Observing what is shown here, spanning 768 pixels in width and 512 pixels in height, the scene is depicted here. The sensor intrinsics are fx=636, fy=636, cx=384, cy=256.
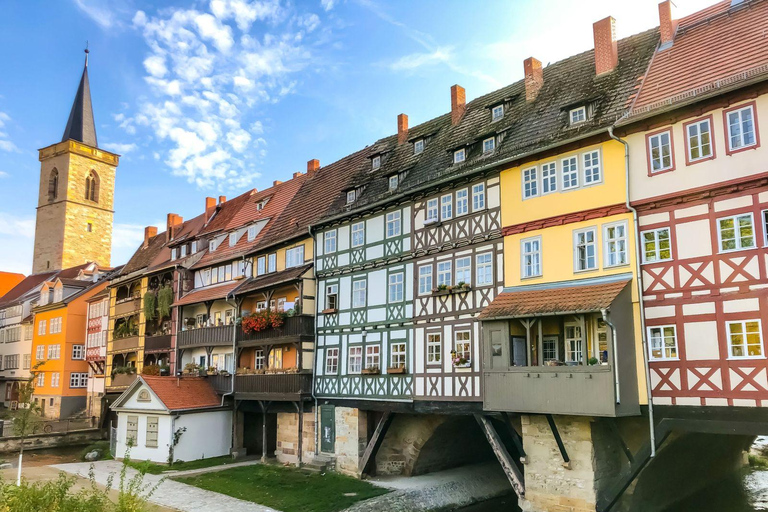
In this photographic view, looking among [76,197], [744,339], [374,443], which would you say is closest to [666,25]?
[744,339]

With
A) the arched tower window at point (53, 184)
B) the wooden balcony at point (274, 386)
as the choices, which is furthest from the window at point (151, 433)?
the arched tower window at point (53, 184)

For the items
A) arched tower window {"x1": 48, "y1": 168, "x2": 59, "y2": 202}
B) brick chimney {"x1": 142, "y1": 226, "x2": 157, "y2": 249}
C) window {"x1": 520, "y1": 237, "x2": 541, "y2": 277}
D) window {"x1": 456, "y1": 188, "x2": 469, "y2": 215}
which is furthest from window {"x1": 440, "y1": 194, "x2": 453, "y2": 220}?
arched tower window {"x1": 48, "y1": 168, "x2": 59, "y2": 202}

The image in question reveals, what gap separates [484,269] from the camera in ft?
65.9

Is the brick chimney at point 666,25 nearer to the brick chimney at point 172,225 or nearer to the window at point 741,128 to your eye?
the window at point 741,128

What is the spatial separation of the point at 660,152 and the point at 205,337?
23.9m

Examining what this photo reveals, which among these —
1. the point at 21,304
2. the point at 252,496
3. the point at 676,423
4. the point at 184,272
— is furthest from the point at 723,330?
the point at 21,304

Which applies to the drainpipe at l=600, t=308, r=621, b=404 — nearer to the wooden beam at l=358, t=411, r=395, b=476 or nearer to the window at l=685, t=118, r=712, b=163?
the window at l=685, t=118, r=712, b=163

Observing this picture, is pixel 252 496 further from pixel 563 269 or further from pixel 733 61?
pixel 733 61

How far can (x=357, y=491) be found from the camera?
71.7ft

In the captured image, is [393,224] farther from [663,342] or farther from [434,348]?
[663,342]

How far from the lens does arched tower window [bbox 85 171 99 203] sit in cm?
6388

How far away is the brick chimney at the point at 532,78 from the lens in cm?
2235

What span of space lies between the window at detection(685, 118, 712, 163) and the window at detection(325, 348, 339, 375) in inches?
603

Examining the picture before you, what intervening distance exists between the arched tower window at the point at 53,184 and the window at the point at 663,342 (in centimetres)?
6184
